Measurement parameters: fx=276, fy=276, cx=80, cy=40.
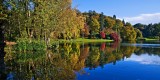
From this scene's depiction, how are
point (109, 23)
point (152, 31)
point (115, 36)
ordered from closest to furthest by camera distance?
point (115, 36)
point (109, 23)
point (152, 31)

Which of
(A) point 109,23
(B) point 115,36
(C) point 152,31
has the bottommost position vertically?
(B) point 115,36

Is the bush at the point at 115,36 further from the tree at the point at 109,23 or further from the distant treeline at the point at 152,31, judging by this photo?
the distant treeline at the point at 152,31

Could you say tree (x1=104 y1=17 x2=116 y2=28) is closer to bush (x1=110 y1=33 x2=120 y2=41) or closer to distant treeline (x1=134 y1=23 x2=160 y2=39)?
bush (x1=110 y1=33 x2=120 y2=41)

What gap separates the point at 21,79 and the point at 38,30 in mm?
26380

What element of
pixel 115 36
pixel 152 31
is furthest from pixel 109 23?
pixel 152 31

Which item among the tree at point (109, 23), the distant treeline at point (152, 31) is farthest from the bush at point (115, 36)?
the distant treeline at point (152, 31)

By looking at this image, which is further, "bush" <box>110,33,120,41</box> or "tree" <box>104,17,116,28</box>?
"tree" <box>104,17,116,28</box>

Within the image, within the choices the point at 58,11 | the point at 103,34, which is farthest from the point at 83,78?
the point at 103,34

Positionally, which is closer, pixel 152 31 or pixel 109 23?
pixel 109 23

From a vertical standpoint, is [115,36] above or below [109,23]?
below

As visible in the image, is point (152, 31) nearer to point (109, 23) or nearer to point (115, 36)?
point (109, 23)

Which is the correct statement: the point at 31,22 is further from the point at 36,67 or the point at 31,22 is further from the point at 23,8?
the point at 36,67

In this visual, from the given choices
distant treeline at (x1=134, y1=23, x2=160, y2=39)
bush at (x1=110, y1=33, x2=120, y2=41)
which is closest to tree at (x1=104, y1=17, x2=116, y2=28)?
bush at (x1=110, y1=33, x2=120, y2=41)

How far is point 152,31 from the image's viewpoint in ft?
591
